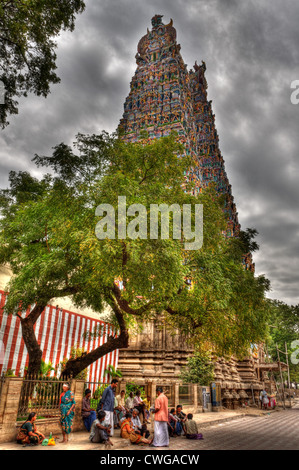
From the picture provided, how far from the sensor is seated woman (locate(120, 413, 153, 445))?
28.6ft

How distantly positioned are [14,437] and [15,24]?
9.79 m

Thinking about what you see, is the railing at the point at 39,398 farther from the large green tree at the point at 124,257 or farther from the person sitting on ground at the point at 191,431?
the person sitting on ground at the point at 191,431

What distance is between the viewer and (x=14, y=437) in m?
7.87

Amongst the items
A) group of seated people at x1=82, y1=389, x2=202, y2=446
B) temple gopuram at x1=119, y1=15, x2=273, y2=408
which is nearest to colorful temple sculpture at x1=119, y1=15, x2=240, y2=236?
temple gopuram at x1=119, y1=15, x2=273, y2=408

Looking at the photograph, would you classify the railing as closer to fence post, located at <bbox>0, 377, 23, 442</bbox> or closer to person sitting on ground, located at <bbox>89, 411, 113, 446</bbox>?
fence post, located at <bbox>0, 377, 23, 442</bbox>

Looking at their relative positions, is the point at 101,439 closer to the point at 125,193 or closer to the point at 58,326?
the point at 125,193

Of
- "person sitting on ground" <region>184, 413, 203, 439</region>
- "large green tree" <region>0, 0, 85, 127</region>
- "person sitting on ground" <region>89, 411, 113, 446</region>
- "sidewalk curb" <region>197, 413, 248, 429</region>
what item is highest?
"large green tree" <region>0, 0, 85, 127</region>

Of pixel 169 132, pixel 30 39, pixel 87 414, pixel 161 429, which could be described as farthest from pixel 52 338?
pixel 169 132

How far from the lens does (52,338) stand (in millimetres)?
16734

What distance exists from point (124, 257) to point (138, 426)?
17.2 ft

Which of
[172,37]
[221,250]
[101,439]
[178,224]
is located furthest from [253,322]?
[172,37]

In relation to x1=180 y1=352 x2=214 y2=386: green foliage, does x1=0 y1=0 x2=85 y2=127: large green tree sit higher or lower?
higher

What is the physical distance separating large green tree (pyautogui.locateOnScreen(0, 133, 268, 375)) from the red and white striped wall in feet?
9.02

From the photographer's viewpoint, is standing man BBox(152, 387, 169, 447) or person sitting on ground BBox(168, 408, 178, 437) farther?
person sitting on ground BBox(168, 408, 178, 437)
